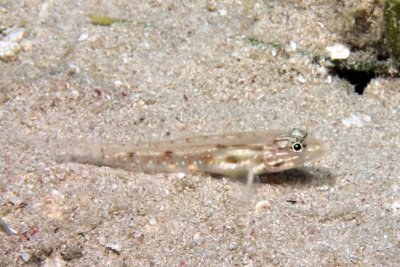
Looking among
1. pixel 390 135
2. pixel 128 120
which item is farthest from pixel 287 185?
pixel 128 120

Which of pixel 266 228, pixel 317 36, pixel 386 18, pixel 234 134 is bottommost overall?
pixel 266 228

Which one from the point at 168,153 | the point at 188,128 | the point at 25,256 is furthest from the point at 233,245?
the point at 25,256

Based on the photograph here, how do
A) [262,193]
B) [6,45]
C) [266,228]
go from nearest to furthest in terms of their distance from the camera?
1. [266,228]
2. [262,193]
3. [6,45]

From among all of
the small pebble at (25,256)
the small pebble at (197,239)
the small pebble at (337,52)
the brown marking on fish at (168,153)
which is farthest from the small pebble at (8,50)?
the small pebble at (337,52)

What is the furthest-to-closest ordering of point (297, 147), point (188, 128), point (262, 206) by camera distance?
point (188, 128) < point (297, 147) < point (262, 206)

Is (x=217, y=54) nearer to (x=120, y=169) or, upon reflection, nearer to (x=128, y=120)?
(x=128, y=120)

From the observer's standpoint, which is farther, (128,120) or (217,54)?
(217,54)

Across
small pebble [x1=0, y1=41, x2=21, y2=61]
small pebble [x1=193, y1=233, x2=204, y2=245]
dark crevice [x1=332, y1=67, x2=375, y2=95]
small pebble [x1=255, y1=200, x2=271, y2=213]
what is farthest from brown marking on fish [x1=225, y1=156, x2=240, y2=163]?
small pebble [x1=0, y1=41, x2=21, y2=61]

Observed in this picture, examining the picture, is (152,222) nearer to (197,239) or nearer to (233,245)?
(197,239)
